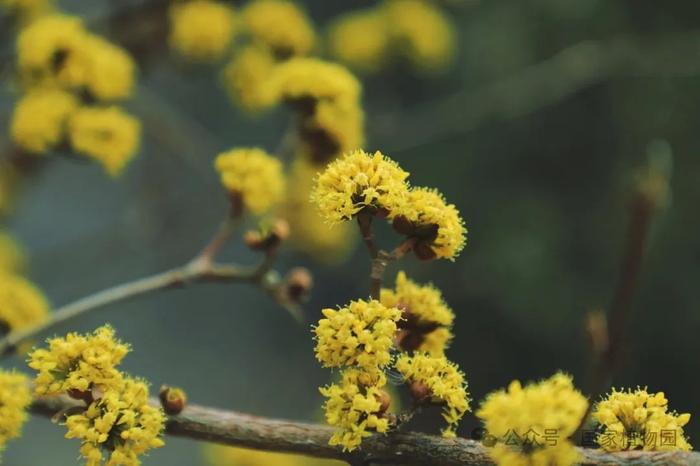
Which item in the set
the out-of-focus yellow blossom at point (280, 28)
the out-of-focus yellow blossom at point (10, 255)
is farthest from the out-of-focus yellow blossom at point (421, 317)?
the out-of-focus yellow blossom at point (10, 255)

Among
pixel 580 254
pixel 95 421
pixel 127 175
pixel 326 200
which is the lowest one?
pixel 95 421

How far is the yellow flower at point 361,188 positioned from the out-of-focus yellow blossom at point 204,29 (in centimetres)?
61

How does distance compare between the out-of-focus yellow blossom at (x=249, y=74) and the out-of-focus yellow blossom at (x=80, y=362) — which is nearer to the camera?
the out-of-focus yellow blossom at (x=80, y=362)

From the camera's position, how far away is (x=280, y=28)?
1.06 metres

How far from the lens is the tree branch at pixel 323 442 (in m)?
0.49

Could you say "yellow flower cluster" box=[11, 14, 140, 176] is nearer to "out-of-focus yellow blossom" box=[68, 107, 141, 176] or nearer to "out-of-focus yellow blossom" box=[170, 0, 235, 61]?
"out-of-focus yellow blossom" box=[68, 107, 141, 176]

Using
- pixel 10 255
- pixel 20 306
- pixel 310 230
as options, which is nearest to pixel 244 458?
pixel 310 230

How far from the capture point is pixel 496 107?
1396 mm

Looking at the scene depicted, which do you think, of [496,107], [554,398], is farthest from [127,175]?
[554,398]

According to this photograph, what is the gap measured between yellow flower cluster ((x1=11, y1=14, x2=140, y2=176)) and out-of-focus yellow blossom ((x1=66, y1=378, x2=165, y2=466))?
378mm

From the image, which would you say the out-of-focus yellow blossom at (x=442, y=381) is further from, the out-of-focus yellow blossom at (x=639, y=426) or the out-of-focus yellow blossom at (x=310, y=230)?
the out-of-focus yellow blossom at (x=310, y=230)

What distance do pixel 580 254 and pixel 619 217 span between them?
9 centimetres

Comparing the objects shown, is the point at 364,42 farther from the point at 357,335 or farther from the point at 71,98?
the point at 357,335

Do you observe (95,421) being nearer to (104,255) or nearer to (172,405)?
(172,405)
